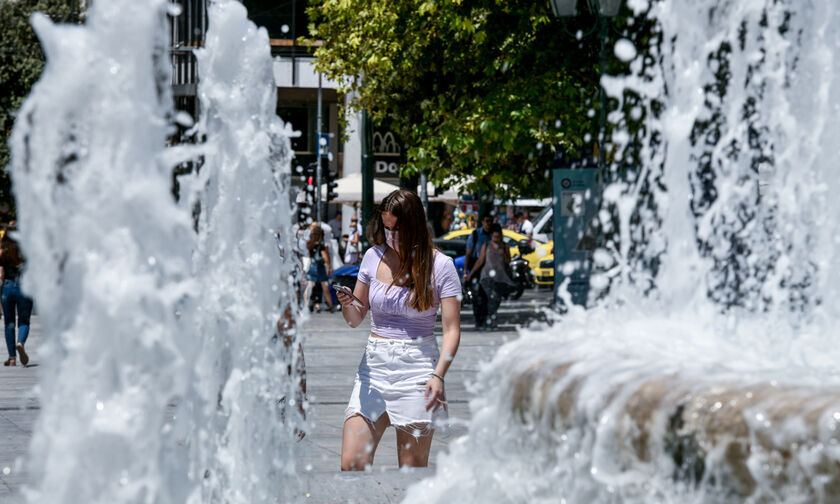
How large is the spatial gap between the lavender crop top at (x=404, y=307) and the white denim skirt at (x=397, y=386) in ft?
0.15

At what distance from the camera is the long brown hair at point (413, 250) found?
228 inches

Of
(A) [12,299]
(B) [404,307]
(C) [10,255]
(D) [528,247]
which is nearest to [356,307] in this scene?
(B) [404,307]

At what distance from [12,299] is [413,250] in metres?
9.69

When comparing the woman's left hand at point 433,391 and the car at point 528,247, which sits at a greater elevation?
the car at point 528,247

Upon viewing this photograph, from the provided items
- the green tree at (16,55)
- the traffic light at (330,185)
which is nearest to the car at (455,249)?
the traffic light at (330,185)

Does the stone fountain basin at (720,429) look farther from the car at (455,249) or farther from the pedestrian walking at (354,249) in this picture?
the pedestrian walking at (354,249)

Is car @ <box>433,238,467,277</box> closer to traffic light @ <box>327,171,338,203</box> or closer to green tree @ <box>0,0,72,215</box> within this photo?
traffic light @ <box>327,171,338,203</box>

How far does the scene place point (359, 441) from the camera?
5.70 metres

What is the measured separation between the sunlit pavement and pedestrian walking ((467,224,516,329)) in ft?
1.40

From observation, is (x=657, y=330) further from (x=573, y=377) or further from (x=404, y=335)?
(x=404, y=335)

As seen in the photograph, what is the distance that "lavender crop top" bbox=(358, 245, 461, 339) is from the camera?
580 centimetres

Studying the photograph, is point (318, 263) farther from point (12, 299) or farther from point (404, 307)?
point (404, 307)

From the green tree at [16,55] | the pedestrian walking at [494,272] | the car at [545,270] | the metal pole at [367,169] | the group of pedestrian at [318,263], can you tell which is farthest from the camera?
the green tree at [16,55]

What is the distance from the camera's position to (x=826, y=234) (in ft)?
24.3
